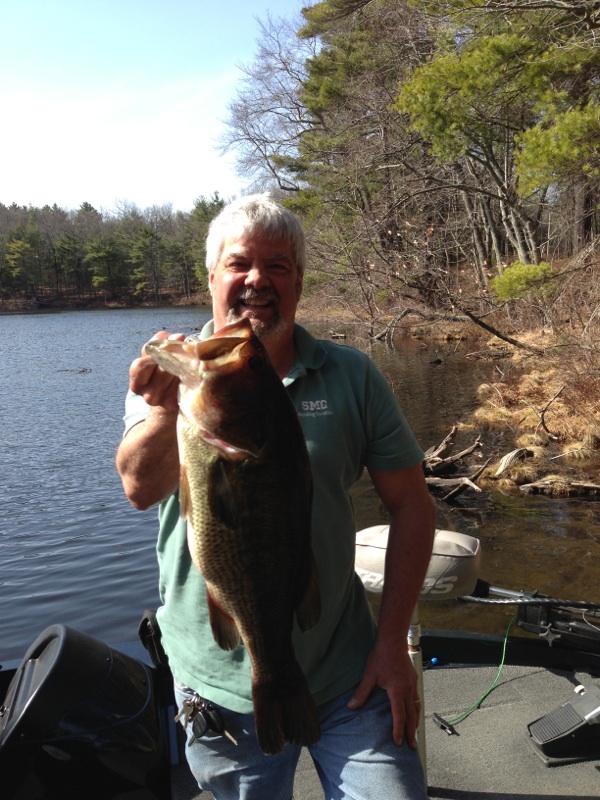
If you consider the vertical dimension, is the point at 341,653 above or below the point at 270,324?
below

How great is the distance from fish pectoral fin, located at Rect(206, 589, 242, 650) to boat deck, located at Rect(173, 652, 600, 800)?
190cm

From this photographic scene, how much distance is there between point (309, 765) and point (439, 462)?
29.1 ft

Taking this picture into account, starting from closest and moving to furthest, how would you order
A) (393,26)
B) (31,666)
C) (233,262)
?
(233,262) < (31,666) < (393,26)

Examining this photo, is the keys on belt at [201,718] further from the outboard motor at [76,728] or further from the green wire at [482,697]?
the green wire at [482,697]

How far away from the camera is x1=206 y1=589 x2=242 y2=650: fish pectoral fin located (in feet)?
6.66

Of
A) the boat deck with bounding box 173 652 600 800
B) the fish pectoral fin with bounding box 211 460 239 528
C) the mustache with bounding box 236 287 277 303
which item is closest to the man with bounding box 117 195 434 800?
the mustache with bounding box 236 287 277 303

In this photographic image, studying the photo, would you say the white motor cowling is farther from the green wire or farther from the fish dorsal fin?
the fish dorsal fin

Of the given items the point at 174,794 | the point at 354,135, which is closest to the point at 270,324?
the point at 174,794

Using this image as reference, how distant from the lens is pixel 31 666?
3.14m

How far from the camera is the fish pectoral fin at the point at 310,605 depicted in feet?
A: 6.79

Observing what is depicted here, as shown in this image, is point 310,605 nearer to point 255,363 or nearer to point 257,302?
point 255,363

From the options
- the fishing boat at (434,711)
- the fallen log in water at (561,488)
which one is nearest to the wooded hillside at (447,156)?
the fallen log in water at (561,488)

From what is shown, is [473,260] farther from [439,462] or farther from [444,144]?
[439,462]

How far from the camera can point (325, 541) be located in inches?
88.5
